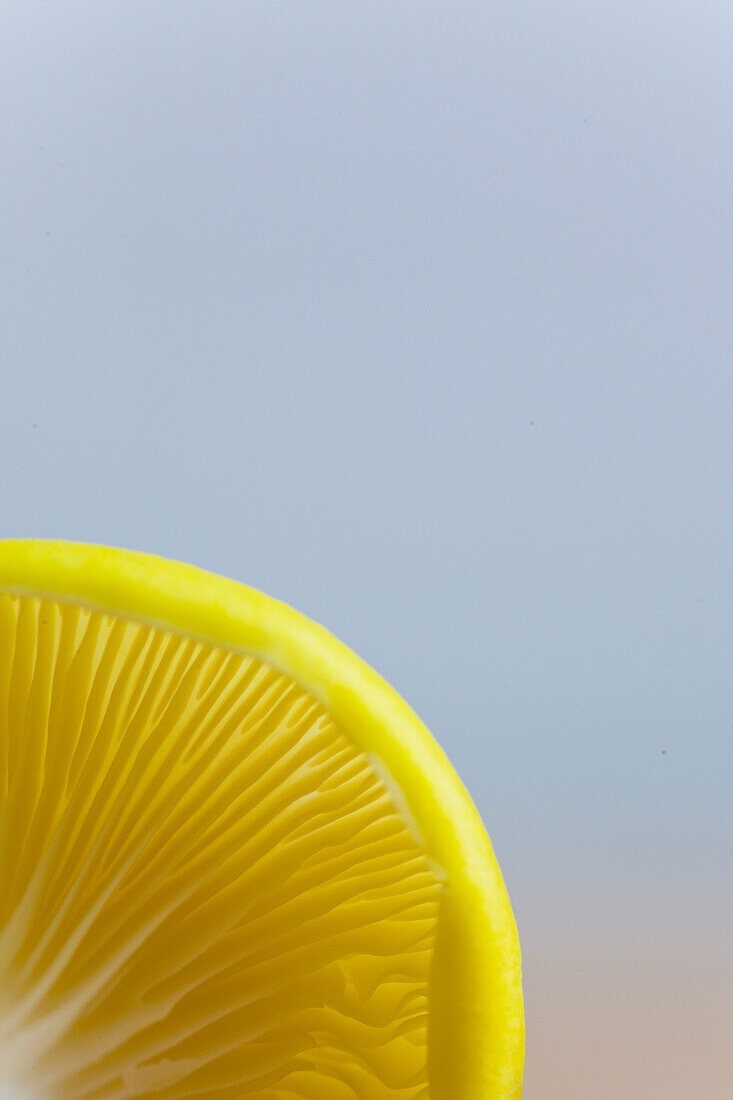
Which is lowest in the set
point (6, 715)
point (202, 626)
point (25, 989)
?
point (25, 989)

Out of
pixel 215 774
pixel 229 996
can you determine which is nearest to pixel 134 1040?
pixel 229 996

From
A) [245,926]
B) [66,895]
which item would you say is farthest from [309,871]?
[66,895]

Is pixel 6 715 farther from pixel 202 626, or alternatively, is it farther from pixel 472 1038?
pixel 472 1038

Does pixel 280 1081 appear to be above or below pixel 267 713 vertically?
below

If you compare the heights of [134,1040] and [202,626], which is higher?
[202,626]

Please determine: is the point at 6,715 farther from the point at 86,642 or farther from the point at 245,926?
the point at 245,926
